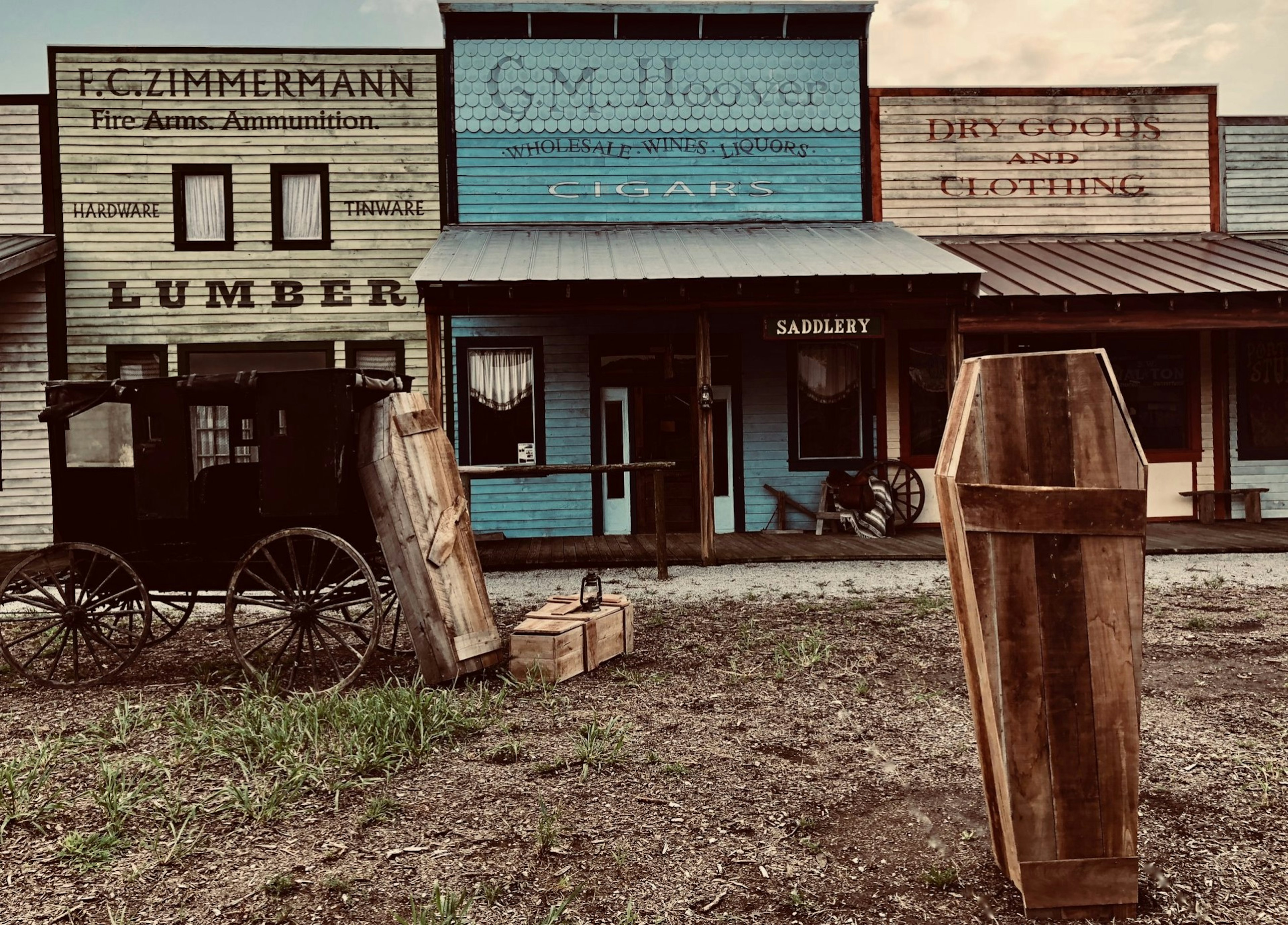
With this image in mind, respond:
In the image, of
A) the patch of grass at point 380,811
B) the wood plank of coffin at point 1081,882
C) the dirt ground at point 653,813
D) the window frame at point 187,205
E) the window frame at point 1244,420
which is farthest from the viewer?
the window frame at point 1244,420

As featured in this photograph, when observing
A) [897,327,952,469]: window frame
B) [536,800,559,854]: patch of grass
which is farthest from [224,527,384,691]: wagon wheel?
[897,327,952,469]: window frame

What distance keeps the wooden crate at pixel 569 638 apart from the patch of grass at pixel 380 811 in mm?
1746

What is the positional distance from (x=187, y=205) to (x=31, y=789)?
1024cm

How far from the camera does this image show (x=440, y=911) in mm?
2807

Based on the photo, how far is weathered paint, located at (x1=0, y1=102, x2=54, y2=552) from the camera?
470 inches

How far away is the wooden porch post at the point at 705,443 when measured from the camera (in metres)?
9.77

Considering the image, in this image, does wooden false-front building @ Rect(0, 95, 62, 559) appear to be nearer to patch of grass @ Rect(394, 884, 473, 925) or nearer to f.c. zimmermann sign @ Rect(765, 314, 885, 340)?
f.c. zimmermann sign @ Rect(765, 314, 885, 340)

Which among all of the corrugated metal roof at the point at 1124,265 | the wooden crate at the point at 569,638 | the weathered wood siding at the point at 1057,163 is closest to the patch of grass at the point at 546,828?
the wooden crate at the point at 569,638

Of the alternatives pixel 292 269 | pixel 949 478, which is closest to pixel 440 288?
pixel 292 269

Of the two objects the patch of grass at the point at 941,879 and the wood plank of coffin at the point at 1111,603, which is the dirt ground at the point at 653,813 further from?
the wood plank of coffin at the point at 1111,603

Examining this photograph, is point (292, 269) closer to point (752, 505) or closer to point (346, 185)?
point (346, 185)

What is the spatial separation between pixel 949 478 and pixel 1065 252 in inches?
454

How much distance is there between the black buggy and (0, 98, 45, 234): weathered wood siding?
783 centimetres

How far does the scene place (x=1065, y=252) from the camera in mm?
12633
